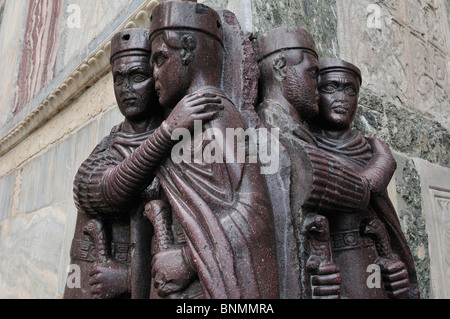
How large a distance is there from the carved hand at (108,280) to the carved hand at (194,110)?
344 mm

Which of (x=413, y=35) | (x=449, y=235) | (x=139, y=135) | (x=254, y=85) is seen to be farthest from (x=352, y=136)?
(x=413, y=35)

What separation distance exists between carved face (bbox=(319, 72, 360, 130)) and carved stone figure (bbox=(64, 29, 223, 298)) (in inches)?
12.7

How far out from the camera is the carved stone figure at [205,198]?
708mm

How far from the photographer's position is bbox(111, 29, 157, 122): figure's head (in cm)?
99

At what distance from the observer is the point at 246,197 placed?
2.49ft

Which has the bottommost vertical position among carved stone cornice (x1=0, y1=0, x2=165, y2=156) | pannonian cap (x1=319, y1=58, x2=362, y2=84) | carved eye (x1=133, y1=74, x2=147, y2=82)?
carved eye (x1=133, y1=74, x2=147, y2=82)

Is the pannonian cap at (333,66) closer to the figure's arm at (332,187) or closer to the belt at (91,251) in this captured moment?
the figure's arm at (332,187)

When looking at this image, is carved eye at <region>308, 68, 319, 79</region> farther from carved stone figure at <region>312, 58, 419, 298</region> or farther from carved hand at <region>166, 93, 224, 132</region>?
carved hand at <region>166, 93, 224, 132</region>

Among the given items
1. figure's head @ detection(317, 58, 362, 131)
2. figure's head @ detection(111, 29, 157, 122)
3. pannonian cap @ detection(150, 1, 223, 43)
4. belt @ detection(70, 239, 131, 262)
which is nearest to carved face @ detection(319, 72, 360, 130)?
figure's head @ detection(317, 58, 362, 131)

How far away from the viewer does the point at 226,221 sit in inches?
28.8

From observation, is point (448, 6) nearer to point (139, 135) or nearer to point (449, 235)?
point (449, 235)

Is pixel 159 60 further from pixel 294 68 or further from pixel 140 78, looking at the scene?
pixel 294 68

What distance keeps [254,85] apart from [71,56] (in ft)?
4.15

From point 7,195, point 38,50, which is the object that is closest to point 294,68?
point 38,50
